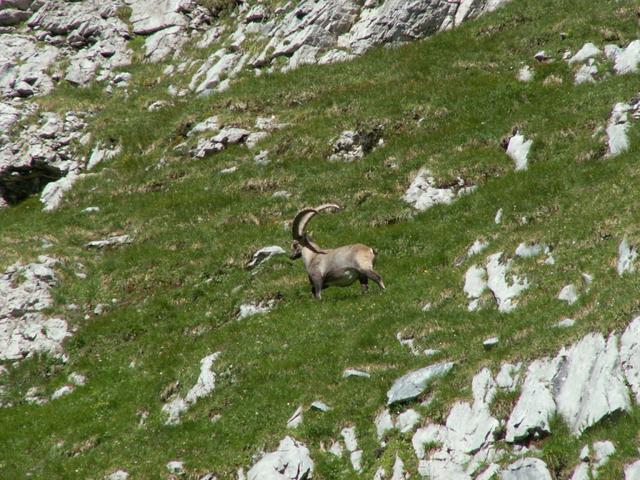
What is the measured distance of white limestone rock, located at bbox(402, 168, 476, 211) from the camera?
96.5 ft

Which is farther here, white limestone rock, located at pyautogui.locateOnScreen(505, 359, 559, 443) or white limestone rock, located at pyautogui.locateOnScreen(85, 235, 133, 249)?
white limestone rock, located at pyautogui.locateOnScreen(85, 235, 133, 249)

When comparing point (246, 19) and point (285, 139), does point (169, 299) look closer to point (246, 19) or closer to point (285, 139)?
point (285, 139)

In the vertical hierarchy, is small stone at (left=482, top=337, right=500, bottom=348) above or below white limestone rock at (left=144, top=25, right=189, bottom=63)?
above

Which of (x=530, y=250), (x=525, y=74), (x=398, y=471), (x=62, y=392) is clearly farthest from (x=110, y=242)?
(x=398, y=471)

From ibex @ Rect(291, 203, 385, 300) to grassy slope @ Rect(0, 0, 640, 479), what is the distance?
0.57 meters

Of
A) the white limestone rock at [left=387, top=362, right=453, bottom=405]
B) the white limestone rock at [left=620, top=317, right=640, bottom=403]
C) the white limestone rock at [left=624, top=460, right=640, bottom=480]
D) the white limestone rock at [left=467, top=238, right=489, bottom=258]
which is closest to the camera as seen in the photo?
the white limestone rock at [left=624, top=460, right=640, bottom=480]

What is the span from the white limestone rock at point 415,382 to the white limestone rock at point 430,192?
13753mm

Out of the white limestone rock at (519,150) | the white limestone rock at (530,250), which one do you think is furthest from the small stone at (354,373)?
the white limestone rock at (519,150)

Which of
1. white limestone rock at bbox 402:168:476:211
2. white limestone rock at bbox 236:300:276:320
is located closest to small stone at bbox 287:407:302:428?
white limestone rock at bbox 236:300:276:320

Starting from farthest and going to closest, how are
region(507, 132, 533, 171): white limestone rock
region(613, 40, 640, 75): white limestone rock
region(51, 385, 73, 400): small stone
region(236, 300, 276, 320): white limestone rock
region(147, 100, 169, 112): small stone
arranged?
region(147, 100, 169, 112): small stone < region(613, 40, 640, 75): white limestone rock < region(507, 132, 533, 171): white limestone rock < region(236, 300, 276, 320): white limestone rock < region(51, 385, 73, 400): small stone

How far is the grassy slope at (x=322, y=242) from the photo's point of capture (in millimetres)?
17297

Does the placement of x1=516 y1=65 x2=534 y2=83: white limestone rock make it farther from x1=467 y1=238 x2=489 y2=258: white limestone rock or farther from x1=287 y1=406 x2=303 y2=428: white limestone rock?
x1=287 y1=406 x2=303 y2=428: white limestone rock

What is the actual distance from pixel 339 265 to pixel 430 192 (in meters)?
7.68

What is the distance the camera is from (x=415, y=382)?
15.8 m
